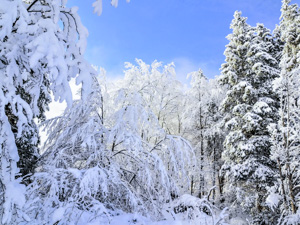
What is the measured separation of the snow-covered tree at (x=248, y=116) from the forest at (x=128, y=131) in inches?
2.4

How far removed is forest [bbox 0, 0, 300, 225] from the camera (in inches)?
79.7

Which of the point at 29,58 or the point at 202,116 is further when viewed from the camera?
the point at 202,116

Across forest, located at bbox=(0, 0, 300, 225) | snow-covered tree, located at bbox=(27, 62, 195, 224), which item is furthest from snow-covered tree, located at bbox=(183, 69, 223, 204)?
snow-covered tree, located at bbox=(27, 62, 195, 224)

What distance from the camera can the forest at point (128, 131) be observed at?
2023mm

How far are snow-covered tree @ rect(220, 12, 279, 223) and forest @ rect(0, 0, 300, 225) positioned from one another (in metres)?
0.06

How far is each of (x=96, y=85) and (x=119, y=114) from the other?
3.86ft

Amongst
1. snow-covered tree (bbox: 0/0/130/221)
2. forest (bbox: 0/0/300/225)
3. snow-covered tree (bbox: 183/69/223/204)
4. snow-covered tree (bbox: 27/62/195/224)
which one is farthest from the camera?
snow-covered tree (bbox: 183/69/223/204)

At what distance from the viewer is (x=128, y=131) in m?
5.58

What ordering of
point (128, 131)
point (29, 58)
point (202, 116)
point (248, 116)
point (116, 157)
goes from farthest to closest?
point (202, 116) < point (248, 116) < point (116, 157) < point (128, 131) < point (29, 58)

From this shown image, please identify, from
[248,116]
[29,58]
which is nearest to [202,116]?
[248,116]

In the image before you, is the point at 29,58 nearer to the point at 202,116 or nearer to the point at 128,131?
the point at 128,131

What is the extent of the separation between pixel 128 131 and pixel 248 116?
8164 mm

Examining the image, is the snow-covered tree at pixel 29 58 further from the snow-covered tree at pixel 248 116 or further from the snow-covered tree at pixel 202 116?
the snow-covered tree at pixel 202 116

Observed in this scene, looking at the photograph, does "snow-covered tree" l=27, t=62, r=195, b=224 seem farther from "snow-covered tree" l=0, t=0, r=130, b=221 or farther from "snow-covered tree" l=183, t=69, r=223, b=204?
"snow-covered tree" l=183, t=69, r=223, b=204
